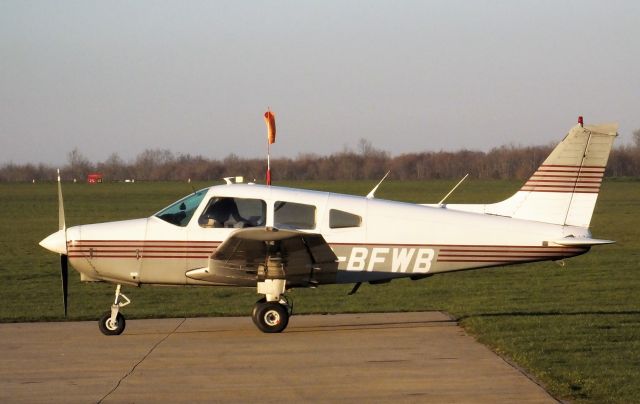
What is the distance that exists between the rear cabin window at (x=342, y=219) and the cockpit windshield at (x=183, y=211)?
155 centimetres

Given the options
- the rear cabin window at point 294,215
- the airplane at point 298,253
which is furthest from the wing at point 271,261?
the rear cabin window at point 294,215

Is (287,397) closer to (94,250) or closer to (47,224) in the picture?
(94,250)

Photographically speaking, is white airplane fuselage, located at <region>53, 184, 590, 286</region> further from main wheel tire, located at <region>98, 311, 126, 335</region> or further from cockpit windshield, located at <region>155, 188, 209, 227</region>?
main wheel tire, located at <region>98, 311, 126, 335</region>

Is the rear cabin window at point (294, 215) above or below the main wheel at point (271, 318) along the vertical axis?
above

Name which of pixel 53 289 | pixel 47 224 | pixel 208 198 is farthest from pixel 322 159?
pixel 208 198

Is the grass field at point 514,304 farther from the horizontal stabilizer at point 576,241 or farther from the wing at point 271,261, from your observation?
the wing at point 271,261

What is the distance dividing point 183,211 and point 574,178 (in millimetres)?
4788

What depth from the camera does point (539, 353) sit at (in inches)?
445

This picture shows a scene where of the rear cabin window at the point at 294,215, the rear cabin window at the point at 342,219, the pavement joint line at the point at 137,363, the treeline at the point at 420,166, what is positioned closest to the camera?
the pavement joint line at the point at 137,363

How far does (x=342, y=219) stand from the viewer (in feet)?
42.9

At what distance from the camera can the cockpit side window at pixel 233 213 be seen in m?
12.9

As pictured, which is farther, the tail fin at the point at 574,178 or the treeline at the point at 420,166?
the treeline at the point at 420,166

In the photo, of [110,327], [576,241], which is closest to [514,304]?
[576,241]

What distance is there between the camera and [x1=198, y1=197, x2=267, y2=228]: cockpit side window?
508 inches
